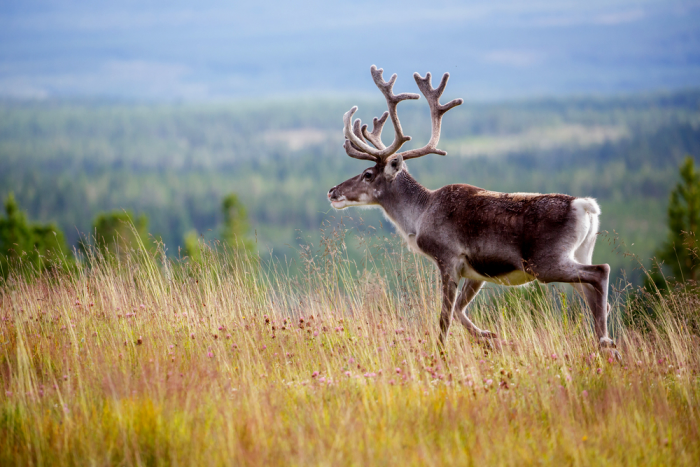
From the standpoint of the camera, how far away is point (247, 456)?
11.9ft

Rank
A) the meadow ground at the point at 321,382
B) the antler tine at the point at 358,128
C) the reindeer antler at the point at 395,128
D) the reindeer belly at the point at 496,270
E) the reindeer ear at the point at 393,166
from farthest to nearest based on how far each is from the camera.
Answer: the antler tine at the point at 358,128, the reindeer antler at the point at 395,128, the reindeer ear at the point at 393,166, the reindeer belly at the point at 496,270, the meadow ground at the point at 321,382

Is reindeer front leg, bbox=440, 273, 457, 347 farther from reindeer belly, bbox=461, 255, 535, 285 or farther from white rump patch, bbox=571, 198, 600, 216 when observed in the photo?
white rump patch, bbox=571, 198, 600, 216

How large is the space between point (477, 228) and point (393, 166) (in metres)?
1.53

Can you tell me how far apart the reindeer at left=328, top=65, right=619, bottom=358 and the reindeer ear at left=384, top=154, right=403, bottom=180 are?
0.01 m

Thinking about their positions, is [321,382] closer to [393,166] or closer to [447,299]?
[447,299]

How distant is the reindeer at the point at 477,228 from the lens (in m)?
5.50

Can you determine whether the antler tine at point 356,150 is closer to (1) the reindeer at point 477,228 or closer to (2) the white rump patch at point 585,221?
(1) the reindeer at point 477,228

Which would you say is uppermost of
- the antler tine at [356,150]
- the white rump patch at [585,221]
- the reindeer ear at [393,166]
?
A: the antler tine at [356,150]

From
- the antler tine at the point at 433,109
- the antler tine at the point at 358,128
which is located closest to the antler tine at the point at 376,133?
the antler tine at the point at 358,128

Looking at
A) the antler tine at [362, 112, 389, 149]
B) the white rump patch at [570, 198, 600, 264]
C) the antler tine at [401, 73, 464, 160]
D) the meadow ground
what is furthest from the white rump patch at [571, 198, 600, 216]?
the antler tine at [362, 112, 389, 149]

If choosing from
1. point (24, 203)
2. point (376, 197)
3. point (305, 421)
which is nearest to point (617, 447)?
point (305, 421)

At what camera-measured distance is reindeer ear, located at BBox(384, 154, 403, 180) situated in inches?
277

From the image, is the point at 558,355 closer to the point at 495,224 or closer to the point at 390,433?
the point at 495,224

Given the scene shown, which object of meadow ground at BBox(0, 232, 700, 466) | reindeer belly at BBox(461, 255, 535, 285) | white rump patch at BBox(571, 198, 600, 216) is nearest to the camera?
meadow ground at BBox(0, 232, 700, 466)
